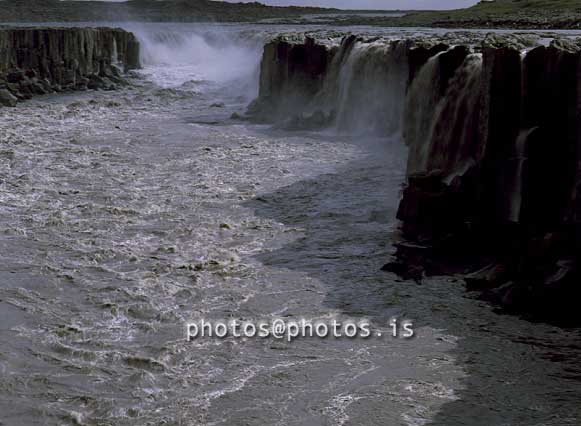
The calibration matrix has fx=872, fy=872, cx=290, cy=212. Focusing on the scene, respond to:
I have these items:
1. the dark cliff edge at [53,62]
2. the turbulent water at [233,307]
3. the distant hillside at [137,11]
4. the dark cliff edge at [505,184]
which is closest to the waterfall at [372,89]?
the turbulent water at [233,307]

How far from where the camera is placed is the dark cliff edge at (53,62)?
122 feet

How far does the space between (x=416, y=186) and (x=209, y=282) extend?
12.8 feet

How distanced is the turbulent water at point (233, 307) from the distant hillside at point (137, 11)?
89.7m

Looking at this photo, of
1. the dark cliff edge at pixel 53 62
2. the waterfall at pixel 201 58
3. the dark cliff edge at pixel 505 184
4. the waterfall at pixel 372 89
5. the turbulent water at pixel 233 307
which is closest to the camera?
the turbulent water at pixel 233 307

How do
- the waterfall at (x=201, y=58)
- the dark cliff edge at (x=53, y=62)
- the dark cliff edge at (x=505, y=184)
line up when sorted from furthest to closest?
the waterfall at (x=201, y=58)
the dark cliff edge at (x=53, y=62)
the dark cliff edge at (x=505, y=184)

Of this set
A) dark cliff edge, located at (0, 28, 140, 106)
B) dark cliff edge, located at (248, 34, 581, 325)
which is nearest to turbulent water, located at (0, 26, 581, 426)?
dark cliff edge, located at (248, 34, 581, 325)

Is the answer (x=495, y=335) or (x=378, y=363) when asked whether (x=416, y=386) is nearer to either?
(x=378, y=363)

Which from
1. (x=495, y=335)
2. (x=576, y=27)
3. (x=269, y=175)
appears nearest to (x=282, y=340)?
(x=495, y=335)

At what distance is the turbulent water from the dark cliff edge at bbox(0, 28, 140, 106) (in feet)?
55.4

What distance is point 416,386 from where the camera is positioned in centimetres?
881

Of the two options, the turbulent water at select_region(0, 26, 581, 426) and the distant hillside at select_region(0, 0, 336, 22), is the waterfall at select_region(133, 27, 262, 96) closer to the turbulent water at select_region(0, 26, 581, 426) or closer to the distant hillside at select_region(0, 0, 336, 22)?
the turbulent water at select_region(0, 26, 581, 426)

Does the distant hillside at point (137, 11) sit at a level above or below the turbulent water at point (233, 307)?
above

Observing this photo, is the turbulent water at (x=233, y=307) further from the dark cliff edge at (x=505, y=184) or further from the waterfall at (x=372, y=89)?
the waterfall at (x=372, y=89)

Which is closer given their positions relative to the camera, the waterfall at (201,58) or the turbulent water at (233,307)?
the turbulent water at (233,307)
